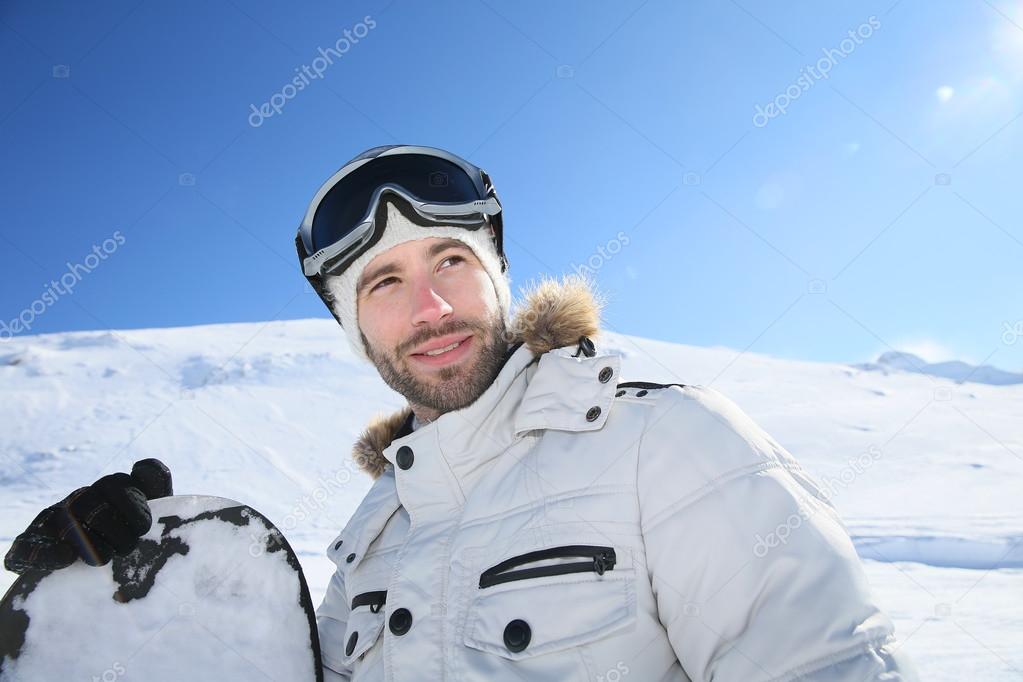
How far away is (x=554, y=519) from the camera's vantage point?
4.85 ft

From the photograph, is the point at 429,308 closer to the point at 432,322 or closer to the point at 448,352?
the point at 432,322

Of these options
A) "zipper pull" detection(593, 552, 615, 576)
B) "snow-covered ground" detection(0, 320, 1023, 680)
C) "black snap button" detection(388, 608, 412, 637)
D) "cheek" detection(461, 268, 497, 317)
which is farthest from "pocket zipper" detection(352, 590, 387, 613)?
"snow-covered ground" detection(0, 320, 1023, 680)

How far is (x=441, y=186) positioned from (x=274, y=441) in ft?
33.8

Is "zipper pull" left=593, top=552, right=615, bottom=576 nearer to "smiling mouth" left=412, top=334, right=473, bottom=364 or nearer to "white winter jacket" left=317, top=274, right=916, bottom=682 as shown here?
"white winter jacket" left=317, top=274, right=916, bottom=682

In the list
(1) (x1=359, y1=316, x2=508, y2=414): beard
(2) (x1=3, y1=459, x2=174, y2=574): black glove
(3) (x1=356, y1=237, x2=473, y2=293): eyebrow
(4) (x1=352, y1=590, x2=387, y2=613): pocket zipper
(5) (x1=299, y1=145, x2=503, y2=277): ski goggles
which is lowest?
(4) (x1=352, y1=590, x2=387, y2=613): pocket zipper

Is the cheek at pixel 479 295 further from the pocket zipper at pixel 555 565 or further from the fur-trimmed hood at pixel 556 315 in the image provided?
the pocket zipper at pixel 555 565

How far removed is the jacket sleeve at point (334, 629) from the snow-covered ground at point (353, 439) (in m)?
→ 1.59

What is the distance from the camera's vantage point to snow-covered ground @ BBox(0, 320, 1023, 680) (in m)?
4.66

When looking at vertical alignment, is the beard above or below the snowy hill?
below

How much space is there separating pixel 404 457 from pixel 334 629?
791mm

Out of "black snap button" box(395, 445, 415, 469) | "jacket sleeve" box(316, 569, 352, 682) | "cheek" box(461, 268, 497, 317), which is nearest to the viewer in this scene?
"black snap button" box(395, 445, 415, 469)

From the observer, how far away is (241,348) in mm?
17047

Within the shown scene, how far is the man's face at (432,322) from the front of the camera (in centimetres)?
198

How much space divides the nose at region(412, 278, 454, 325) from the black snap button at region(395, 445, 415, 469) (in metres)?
0.45
